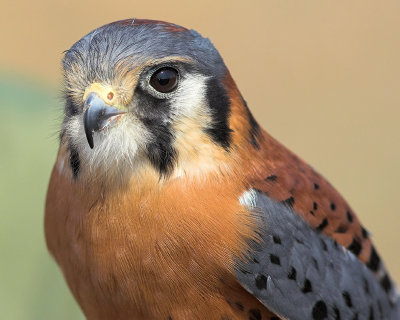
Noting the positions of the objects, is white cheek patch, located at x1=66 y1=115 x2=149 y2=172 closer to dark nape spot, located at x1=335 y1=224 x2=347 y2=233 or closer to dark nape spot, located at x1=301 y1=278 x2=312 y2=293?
dark nape spot, located at x1=301 y1=278 x2=312 y2=293

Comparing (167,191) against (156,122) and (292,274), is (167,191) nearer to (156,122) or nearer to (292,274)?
(156,122)

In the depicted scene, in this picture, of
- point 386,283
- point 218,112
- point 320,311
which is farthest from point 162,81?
point 386,283

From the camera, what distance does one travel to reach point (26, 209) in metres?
4.40

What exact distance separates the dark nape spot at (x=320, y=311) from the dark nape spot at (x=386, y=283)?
1.57 ft

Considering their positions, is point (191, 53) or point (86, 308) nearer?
point (191, 53)

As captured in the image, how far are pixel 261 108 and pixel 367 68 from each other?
1340 mm

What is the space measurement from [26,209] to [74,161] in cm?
155

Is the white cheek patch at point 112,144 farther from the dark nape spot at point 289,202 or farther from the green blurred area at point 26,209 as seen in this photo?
the green blurred area at point 26,209

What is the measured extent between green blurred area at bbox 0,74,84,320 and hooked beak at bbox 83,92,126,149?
140 centimetres

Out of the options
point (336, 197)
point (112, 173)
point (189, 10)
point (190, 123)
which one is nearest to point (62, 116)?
point (112, 173)

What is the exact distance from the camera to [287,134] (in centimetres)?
805

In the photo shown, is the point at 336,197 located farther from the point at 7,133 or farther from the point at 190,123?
the point at 7,133

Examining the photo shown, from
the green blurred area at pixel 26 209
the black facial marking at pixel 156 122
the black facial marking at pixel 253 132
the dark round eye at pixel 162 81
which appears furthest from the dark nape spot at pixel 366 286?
the green blurred area at pixel 26 209

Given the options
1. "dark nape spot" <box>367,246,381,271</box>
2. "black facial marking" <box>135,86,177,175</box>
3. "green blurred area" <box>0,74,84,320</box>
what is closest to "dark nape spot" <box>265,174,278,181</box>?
"black facial marking" <box>135,86,177,175</box>
